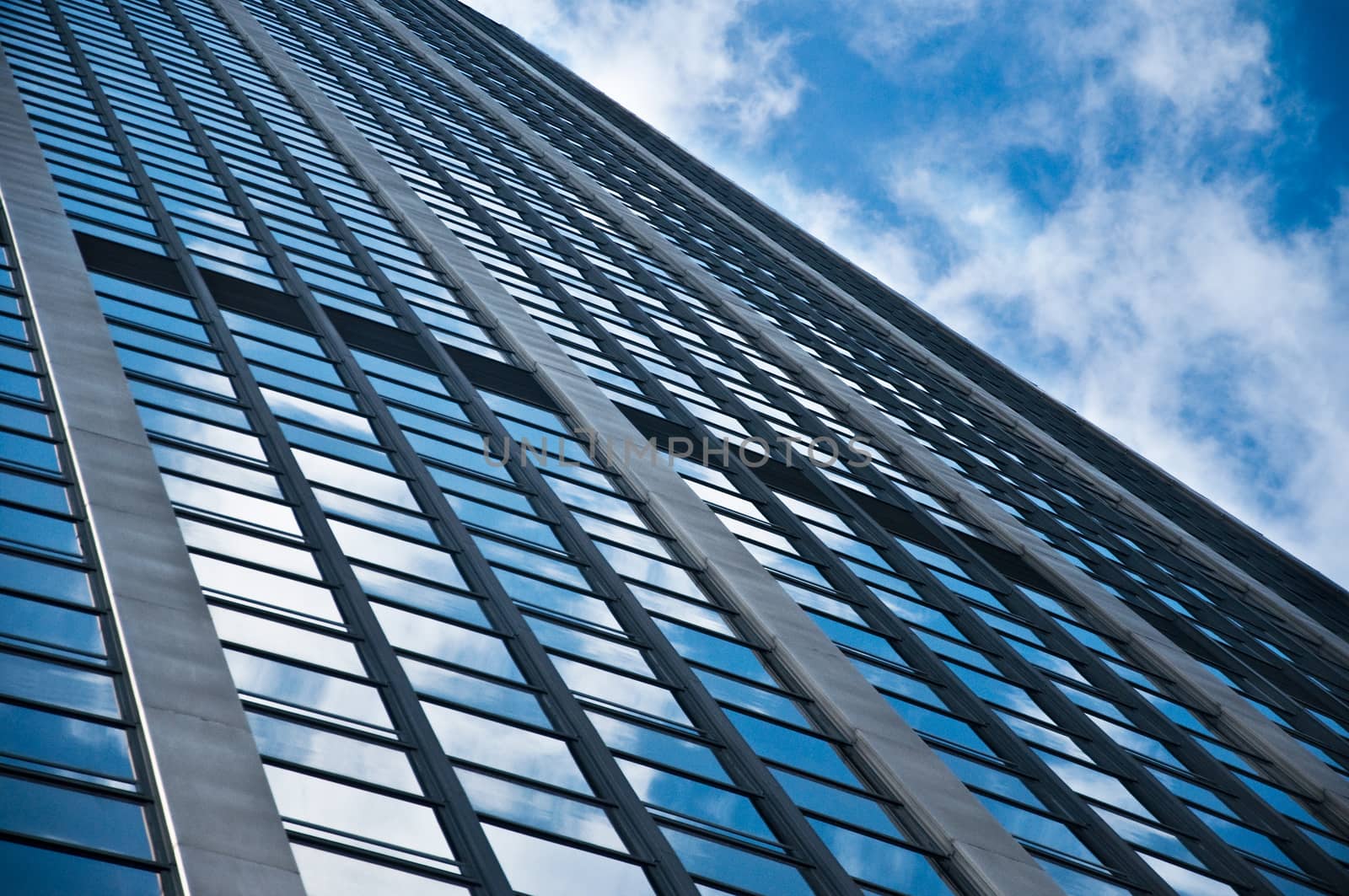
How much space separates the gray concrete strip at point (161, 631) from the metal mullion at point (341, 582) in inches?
69.2

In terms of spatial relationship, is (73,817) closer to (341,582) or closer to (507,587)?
(341,582)

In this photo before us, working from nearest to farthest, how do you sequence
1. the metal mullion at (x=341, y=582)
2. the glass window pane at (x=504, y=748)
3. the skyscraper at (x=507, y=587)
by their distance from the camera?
the skyscraper at (x=507, y=587) → the metal mullion at (x=341, y=582) → the glass window pane at (x=504, y=748)

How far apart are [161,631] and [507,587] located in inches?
205

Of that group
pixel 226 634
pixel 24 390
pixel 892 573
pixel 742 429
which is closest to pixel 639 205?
pixel 742 429

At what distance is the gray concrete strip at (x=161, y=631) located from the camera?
30.6 feet

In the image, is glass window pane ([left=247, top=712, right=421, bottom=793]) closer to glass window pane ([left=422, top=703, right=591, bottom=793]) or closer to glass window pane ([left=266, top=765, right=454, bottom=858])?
glass window pane ([left=266, top=765, right=454, bottom=858])

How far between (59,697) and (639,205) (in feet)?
135

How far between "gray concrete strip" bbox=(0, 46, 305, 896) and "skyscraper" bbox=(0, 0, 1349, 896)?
46 millimetres

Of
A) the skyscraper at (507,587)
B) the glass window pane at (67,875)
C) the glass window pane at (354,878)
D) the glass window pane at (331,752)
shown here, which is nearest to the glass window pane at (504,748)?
the skyscraper at (507,587)

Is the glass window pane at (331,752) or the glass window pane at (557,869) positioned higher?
the glass window pane at (331,752)

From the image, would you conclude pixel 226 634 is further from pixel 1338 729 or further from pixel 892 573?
pixel 1338 729

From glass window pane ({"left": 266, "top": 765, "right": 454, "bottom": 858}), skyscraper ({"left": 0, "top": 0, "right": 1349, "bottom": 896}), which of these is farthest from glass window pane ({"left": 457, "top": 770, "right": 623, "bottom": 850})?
glass window pane ({"left": 266, "top": 765, "right": 454, "bottom": 858})

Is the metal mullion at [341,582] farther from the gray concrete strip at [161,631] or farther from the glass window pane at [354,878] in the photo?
the gray concrete strip at [161,631]

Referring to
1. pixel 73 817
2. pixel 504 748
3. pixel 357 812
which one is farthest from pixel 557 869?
pixel 73 817
